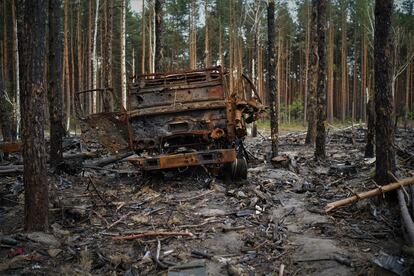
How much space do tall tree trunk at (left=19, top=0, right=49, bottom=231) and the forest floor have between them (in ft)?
1.29

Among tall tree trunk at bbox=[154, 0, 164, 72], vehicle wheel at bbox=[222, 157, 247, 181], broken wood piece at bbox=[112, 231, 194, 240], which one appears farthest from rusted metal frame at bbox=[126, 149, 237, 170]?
tall tree trunk at bbox=[154, 0, 164, 72]

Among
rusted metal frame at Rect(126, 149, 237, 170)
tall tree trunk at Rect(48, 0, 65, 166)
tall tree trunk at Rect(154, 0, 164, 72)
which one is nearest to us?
rusted metal frame at Rect(126, 149, 237, 170)

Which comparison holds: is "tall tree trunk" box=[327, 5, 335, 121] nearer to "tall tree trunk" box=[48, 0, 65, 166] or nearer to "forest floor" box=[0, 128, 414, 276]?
"forest floor" box=[0, 128, 414, 276]

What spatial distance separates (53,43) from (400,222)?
797cm

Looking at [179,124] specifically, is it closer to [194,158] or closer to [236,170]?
[194,158]

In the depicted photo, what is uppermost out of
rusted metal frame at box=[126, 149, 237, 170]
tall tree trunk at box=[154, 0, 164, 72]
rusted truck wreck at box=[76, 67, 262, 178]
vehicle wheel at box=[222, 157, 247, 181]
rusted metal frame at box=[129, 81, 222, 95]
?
tall tree trunk at box=[154, 0, 164, 72]

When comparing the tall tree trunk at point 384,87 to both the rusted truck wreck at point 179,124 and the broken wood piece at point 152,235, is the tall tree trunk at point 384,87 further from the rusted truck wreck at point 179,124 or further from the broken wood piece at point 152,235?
the broken wood piece at point 152,235

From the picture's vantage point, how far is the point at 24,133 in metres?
4.59

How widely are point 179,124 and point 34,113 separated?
3582mm

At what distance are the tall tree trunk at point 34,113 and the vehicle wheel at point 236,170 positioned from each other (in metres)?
3.93

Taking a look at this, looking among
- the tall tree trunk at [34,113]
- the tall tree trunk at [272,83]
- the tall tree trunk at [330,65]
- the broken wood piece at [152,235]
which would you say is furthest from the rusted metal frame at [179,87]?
the tall tree trunk at [330,65]

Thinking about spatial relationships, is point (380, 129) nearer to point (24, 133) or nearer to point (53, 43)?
point (24, 133)

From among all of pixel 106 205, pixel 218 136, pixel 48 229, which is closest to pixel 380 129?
pixel 218 136

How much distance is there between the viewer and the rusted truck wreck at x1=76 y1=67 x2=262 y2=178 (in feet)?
24.3
